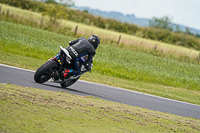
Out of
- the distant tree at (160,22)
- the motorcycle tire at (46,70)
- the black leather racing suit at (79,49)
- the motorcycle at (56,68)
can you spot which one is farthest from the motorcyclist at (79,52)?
the distant tree at (160,22)

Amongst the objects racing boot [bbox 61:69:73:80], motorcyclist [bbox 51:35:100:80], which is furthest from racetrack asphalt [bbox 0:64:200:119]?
motorcyclist [bbox 51:35:100:80]

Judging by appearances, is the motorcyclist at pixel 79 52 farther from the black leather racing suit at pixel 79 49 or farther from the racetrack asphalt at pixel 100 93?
the racetrack asphalt at pixel 100 93

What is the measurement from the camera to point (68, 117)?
5922 millimetres

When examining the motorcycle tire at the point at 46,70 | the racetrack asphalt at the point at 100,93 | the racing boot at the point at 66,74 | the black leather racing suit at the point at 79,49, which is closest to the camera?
the motorcycle tire at the point at 46,70

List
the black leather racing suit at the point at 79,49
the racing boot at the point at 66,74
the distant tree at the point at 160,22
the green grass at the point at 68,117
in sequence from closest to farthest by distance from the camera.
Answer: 1. the green grass at the point at 68,117
2. the black leather racing suit at the point at 79,49
3. the racing boot at the point at 66,74
4. the distant tree at the point at 160,22

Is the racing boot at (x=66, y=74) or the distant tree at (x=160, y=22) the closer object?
the racing boot at (x=66, y=74)

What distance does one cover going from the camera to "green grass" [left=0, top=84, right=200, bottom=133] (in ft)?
16.5

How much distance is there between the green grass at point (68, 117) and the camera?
503cm

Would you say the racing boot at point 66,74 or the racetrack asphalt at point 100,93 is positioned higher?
the racing boot at point 66,74

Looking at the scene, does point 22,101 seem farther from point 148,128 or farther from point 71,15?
point 71,15

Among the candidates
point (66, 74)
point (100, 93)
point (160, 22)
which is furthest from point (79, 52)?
point (160, 22)

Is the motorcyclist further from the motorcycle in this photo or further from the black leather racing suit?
the motorcycle

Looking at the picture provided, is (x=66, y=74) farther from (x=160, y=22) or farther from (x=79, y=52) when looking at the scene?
(x=160, y=22)

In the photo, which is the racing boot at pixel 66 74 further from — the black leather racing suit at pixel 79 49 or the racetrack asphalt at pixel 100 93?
the racetrack asphalt at pixel 100 93
